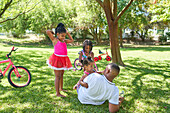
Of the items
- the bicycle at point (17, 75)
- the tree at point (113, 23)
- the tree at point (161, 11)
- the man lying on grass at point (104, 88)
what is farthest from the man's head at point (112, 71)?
the tree at point (161, 11)

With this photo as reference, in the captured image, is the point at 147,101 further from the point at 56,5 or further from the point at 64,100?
the point at 56,5

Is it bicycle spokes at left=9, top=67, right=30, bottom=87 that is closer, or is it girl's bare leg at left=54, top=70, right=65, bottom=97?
girl's bare leg at left=54, top=70, right=65, bottom=97

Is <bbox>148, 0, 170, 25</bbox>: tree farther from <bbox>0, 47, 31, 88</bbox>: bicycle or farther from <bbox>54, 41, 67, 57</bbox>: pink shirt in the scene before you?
<bbox>0, 47, 31, 88</bbox>: bicycle

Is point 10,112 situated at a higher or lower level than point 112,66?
lower

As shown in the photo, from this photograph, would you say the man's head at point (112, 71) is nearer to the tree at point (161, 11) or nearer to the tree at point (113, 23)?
the tree at point (113, 23)

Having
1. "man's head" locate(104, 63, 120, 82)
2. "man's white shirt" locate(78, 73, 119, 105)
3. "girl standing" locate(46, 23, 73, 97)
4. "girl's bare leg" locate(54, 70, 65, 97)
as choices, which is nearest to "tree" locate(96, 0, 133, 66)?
"girl standing" locate(46, 23, 73, 97)

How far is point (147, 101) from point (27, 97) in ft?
10.6

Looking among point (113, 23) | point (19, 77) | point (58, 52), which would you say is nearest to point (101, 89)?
point (58, 52)

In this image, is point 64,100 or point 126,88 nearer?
point 64,100

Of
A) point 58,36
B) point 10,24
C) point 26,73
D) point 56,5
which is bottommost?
point 26,73

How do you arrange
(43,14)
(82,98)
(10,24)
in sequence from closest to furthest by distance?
(82,98) → (43,14) → (10,24)

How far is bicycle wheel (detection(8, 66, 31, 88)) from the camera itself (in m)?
4.81

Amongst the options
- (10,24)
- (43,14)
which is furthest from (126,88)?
(10,24)

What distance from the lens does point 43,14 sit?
28453 mm
